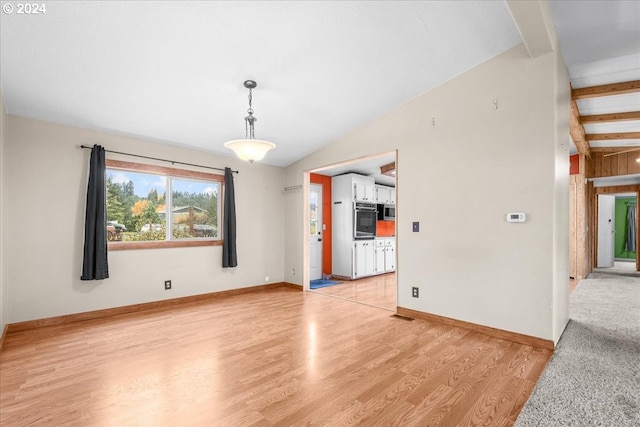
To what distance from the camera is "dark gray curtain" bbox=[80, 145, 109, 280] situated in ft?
12.8

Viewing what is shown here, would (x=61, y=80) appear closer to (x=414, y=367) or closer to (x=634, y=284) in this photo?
(x=414, y=367)

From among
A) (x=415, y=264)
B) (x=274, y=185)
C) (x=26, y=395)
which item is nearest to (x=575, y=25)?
(x=415, y=264)

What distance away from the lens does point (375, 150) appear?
4.54 meters

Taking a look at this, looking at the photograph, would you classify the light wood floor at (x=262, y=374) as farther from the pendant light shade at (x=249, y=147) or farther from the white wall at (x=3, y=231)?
the pendant light shade at (x=249, y=147)

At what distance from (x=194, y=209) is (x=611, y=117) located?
263 inches

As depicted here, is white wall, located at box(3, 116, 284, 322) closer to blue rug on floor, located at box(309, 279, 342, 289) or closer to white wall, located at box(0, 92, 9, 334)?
white wall, located at box(0, 92, 9, 334)

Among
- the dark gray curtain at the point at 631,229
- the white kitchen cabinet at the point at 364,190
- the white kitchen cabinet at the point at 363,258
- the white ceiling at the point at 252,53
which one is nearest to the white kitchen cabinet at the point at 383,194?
the white kitchen cabinet at the point at 364,190

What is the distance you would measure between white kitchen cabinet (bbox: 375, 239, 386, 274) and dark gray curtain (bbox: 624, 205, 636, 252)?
9.42 metres

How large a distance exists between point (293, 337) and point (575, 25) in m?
4.09

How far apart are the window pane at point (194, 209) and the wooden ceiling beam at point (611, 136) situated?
7.09 meters

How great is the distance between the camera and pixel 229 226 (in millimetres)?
5312

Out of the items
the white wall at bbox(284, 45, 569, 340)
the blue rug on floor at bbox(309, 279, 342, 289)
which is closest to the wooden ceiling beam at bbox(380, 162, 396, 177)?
the white wall at bbox(284, 45, 569, 340)

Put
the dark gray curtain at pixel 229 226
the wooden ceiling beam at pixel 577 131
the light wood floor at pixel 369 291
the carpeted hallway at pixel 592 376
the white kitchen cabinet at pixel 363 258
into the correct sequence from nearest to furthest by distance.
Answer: the carpeted hallway at pixel 592 376, the wooden ceiling beam at pixel 577 131, the light wood floor at pixel 369 291, the dark gray curtain at pixel 229 226, the white kitchen cabinet at pixel 363 258

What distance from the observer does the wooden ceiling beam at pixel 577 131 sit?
450 cm
